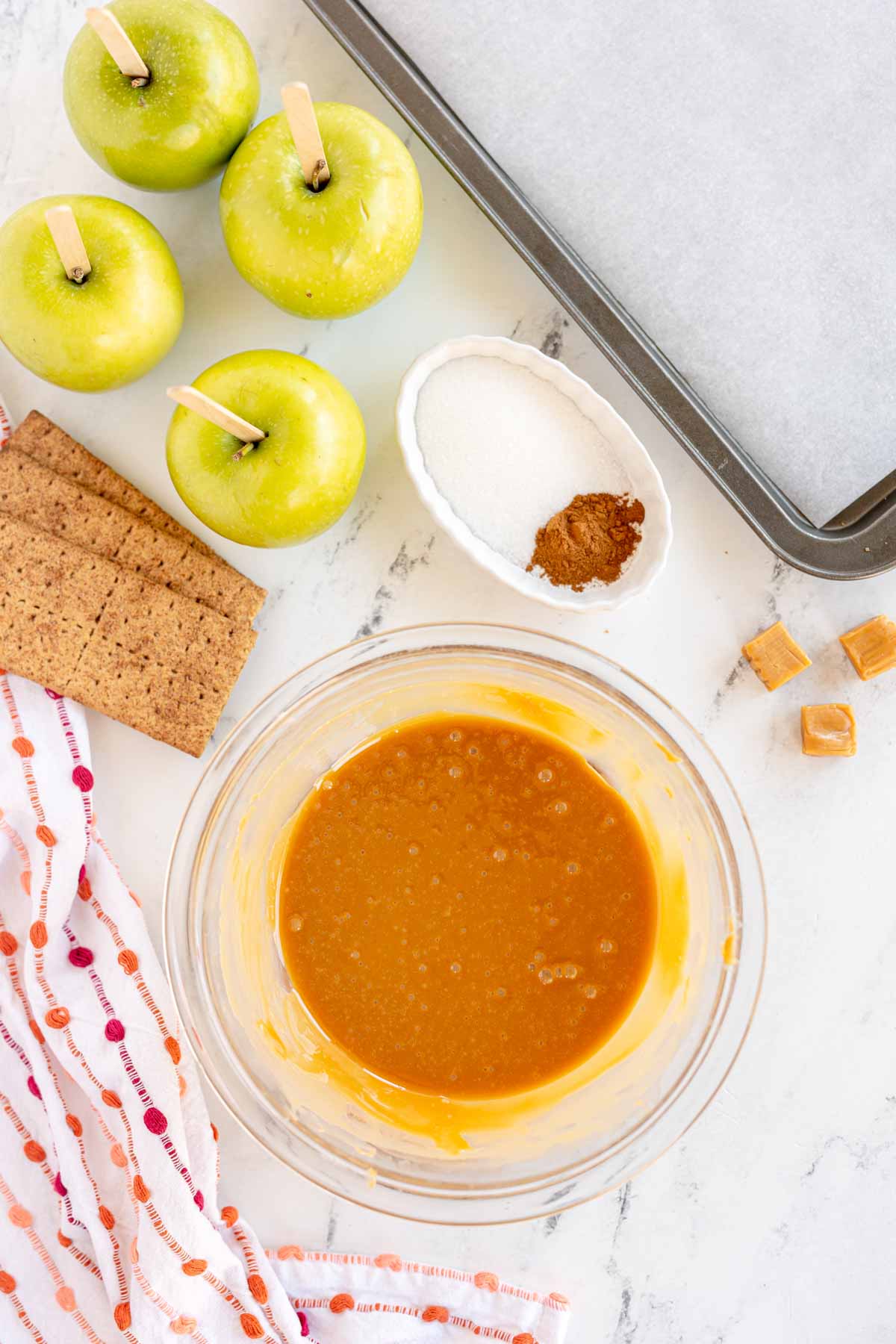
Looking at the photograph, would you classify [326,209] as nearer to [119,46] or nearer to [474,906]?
[119,46]

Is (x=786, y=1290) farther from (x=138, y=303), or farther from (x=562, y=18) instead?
(x=562, y=18)

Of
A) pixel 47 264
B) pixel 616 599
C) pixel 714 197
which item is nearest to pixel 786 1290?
pixel 616 599

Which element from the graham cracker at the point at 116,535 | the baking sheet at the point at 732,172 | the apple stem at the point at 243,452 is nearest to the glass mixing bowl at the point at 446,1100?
the graham cracker at the point at 116,535

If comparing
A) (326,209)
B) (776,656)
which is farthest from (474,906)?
(326,209)

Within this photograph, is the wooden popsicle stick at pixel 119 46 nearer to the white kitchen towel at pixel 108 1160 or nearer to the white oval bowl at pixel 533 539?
the white oval bowl at pixel 533 539

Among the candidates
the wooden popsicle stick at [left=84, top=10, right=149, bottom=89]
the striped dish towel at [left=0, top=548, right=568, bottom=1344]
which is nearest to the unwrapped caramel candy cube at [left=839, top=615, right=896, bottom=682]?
the striped dish towel at [left=0, top=548, right=568, bottom=1344]

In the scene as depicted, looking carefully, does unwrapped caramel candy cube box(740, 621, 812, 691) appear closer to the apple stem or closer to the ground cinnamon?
the ground cinnamon
